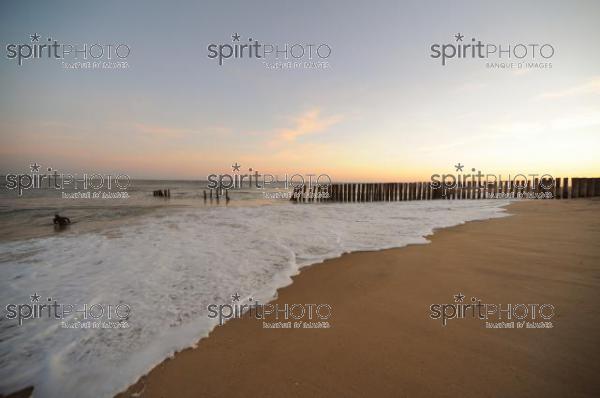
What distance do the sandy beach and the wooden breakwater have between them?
20.5 meters

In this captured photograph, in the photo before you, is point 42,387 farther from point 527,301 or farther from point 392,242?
point 392,242

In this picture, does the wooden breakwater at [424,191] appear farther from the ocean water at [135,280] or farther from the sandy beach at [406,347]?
the sandy beach at [406,347]

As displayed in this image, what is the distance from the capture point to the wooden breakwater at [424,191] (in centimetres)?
2455

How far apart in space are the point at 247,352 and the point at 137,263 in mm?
3829

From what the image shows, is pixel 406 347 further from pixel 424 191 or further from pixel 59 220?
pixel 424 191

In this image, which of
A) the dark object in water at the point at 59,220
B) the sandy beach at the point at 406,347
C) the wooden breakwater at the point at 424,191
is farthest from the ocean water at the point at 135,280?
Answer: the wooden breakwater at the point at 424,191

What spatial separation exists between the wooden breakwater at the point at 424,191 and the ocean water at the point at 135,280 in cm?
1620

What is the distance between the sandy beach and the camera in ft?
6.73

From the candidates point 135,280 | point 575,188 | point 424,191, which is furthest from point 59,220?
point 575,188

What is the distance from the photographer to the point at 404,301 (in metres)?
3.39

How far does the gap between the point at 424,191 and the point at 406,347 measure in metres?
26.4

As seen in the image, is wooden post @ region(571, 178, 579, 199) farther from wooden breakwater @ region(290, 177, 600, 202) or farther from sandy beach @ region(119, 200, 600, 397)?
sandy beach @ region(119, 200, 600, 397)

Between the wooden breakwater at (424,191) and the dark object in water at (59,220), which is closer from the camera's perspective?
the dark object in water at (59,220)

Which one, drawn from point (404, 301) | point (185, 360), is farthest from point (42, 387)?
point (404, 301)
